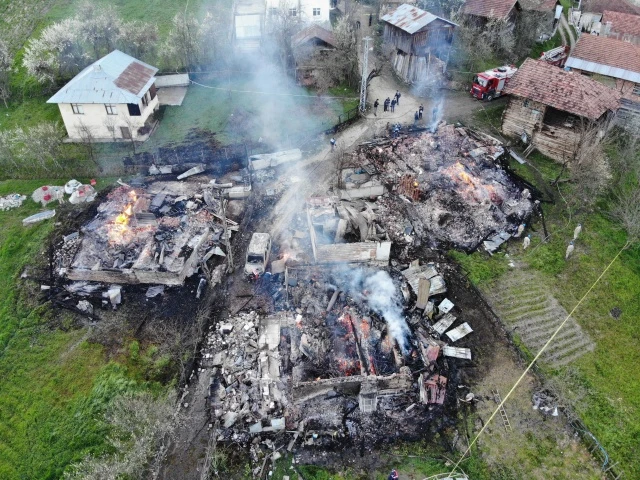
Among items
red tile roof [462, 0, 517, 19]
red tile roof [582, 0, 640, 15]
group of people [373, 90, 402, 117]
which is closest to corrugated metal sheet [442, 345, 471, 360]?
group of people [373, 90, 402, 117]

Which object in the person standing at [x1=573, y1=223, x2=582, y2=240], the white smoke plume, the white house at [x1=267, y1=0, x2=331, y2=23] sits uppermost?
the white house at [x1=267, y1=0, x2=331, y2=23]

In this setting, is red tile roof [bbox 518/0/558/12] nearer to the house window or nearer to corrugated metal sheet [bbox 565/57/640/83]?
corrugated metal sheet [bbox 565/57/640/83]

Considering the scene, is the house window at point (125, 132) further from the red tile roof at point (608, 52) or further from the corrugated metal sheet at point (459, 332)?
the red tile roof at point (608, 52)

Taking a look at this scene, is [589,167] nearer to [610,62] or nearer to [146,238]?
[610,62]

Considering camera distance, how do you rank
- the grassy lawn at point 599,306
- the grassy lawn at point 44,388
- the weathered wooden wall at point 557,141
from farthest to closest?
1. the weathered wooden wall at point 557,141
2. the grassy lawn at point 599,306
3. the grassy lawn at point 44,388

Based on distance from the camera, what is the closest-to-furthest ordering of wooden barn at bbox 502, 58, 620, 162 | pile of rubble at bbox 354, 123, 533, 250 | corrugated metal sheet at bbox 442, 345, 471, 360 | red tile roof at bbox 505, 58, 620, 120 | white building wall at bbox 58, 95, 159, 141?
1. corrugated metal sheet at bbox 442, 345, 471, 360
2. pile of rubble at bbox 354, 123, 533, 250
3. red tile roof at bbox 505, 58, 620, 120
4. wooden barn at bbox 502, 58, 620, 162
5. white building wall at bbox 58, 95, 159, 141

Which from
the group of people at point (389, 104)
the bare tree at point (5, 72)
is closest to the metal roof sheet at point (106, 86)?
the bare tree at point (5, 72)

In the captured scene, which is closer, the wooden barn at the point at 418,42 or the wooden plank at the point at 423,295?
the wooden plank at the point at 423,295

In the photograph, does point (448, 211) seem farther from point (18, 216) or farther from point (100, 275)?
point (18, 216)
